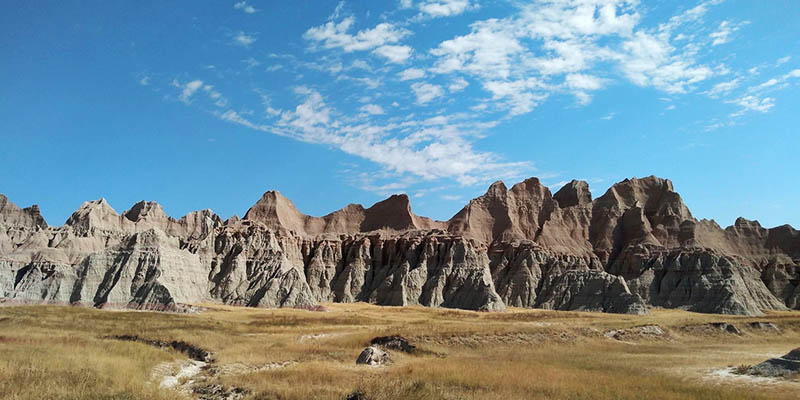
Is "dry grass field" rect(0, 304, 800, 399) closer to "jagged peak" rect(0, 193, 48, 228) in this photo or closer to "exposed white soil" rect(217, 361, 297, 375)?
"exposed white soil" rect(217, 361, 297, 375)

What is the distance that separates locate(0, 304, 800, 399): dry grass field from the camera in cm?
1927

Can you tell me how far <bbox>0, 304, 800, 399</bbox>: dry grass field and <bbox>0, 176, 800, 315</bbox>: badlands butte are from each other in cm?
3361

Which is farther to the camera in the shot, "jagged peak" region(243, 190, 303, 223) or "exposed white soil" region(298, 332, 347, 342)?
"jagged peak" region(243, 190, 303, 223)

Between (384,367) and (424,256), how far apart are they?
80148 millimetres

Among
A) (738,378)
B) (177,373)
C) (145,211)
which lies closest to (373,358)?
(177,373)

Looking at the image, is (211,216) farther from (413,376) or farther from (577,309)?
(413,376)

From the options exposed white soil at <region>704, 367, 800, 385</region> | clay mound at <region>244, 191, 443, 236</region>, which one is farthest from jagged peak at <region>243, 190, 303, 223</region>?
exposed white soil at <region>704, 367, 800, 385</region>

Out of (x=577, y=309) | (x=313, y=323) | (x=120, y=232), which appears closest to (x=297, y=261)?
(x=120, y=232)

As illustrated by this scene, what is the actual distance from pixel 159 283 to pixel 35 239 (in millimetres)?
27474

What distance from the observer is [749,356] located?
31234mm

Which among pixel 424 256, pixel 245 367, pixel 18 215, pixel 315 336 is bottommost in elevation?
pixel 245 367

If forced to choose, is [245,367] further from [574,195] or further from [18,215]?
[574,195]

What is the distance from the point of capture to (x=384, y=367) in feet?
84.3

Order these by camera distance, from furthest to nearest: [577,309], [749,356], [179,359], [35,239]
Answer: [577,309] → [35,239] → [749,356] → [179,359]
